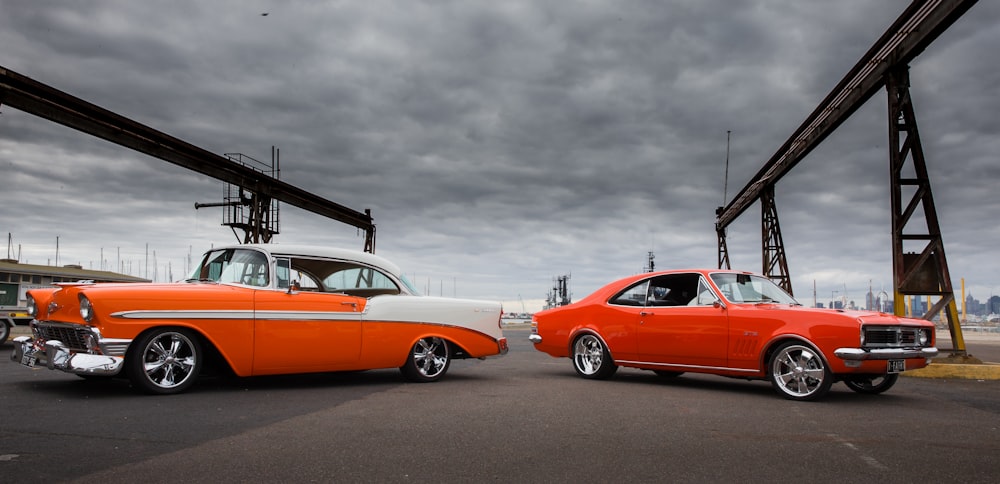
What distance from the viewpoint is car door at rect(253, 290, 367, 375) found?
780cm

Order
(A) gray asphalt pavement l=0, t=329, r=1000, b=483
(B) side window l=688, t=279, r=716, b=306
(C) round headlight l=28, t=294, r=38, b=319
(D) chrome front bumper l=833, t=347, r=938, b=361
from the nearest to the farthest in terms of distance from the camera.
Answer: (A) gray asphalt pavement l=0, t=329, r=1000, b=483 → (D) chrome front bumper l=833, t=347, r=938, b=361 → (C) round headlight l=28, t=294, r=38, b=319 → (B) side window l=688, t=279, r=716, b=306

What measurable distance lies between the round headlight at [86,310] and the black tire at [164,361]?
458 mm

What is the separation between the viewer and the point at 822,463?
4.56 m

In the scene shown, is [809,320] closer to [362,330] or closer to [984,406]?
[984,406]

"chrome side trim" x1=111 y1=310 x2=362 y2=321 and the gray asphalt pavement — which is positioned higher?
"chrome side trim" x1=111 y1=310 x2=362 y2=321

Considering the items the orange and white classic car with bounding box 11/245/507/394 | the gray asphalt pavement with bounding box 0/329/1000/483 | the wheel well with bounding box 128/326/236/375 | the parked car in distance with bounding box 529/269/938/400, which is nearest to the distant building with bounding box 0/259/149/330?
the orange and white classic car with bounding box 11/245/507/394

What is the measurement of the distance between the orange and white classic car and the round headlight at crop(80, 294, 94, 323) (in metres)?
0.02

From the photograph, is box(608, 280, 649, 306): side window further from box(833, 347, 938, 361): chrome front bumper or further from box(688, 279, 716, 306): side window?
box(833, 347, 938, 361): chrome front bumper

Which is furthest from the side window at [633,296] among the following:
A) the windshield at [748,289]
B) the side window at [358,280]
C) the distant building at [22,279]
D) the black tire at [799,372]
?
the distant building at [22,279]

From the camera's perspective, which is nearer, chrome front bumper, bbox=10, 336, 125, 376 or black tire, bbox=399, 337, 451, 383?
chrome front bumper, bbox=10, 336, 125, 376

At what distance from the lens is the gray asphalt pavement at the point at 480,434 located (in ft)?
13.8

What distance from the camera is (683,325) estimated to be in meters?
8.96

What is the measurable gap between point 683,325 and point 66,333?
680cm

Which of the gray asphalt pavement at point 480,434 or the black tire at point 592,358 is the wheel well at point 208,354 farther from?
the black tire at point 592,358
